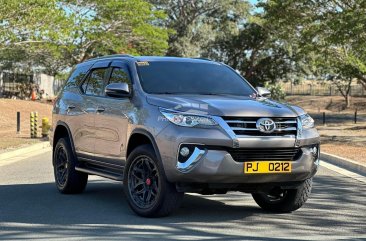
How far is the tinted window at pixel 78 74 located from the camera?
30.4 ft

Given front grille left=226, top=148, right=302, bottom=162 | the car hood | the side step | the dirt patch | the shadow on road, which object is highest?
the car hood

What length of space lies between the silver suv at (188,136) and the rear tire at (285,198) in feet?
0.04

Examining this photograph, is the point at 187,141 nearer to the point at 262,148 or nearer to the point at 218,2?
the point at 262,148

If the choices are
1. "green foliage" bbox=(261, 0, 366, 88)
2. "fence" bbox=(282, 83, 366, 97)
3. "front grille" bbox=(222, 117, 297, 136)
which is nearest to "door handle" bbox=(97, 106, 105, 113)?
"front grille" bbox=(222, 117, 297, 136)

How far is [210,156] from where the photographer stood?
6.50 meters

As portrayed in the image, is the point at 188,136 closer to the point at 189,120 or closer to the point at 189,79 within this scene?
the point at 189,120

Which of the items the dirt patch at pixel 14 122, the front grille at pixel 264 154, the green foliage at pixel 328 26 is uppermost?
the green foliage at pixel 328 26

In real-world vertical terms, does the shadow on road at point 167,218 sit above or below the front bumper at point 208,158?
below

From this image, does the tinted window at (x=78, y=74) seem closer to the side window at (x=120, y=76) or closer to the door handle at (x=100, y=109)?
the side window at (x=120, y=76)

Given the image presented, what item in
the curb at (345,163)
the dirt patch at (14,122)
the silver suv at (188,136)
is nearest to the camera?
the silver suv at (188,136)

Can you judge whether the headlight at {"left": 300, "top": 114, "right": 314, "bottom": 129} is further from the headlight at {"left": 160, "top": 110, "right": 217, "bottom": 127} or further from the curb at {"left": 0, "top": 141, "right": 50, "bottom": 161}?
the curb at {"left": 0, "top": 141, "right": 50, "bottom": 161}

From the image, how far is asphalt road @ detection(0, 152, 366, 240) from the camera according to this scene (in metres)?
6.33

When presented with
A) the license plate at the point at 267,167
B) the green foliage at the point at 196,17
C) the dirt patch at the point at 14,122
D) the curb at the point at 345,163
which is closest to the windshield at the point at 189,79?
the license plate at the point at 267,167

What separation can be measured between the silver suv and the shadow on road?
331 mm
